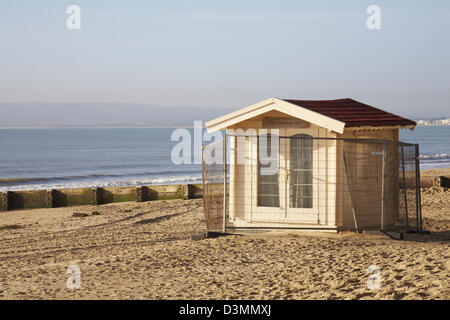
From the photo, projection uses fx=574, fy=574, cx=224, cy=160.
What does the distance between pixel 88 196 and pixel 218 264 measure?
12850mm

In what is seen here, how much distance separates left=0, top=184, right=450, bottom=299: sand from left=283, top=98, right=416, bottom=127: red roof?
8.38 ft

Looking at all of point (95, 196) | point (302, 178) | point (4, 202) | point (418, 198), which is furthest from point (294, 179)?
point (4, 202)

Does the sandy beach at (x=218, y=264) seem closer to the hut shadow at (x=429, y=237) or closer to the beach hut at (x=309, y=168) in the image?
the hut shadow at (x=429, y=237)

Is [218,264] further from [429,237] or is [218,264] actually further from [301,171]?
[429,237]

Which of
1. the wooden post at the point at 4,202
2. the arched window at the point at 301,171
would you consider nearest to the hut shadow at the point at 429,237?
the arched window at the point at 301,171

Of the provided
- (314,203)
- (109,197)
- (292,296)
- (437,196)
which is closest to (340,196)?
(314,203)

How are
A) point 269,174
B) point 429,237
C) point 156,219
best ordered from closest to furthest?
point 269,174, point 429,237, point 156,219

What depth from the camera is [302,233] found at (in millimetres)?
12820

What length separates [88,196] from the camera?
72.4ft

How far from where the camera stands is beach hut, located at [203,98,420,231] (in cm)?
1273

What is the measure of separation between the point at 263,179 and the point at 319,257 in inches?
125

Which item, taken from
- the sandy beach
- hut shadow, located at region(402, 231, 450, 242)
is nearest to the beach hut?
hut shadow, located at region(402, 231, 450, 242)

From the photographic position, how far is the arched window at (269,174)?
1302 cm

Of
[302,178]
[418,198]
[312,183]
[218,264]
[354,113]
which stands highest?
[354,113]
